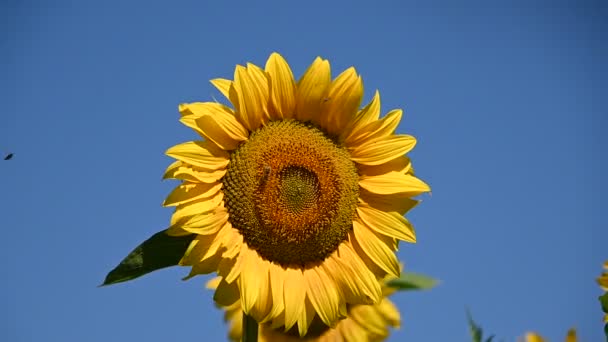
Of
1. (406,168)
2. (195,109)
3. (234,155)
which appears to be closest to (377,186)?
(406,168)

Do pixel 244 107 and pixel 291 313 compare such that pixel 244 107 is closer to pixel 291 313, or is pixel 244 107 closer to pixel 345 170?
pixel 345 170

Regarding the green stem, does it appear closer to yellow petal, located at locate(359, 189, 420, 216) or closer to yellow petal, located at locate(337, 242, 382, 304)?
yellow petal, located at locate(337, 242, 382, 304)

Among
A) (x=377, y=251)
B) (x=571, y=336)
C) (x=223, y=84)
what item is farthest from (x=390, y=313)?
(x=223, y=84)

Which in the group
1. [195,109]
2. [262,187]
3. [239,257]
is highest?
[195,109]

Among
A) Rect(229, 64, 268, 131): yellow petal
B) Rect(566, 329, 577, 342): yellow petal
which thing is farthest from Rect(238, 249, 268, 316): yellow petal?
Rect(566, 329, 577, 342): yellow petal

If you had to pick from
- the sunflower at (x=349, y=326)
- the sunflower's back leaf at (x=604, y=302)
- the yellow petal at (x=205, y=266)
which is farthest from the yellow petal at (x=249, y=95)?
the sunflower at (x=349, y=326)

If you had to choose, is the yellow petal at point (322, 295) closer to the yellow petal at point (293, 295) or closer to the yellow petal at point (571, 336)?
the yellow petal at point (293, 295)
